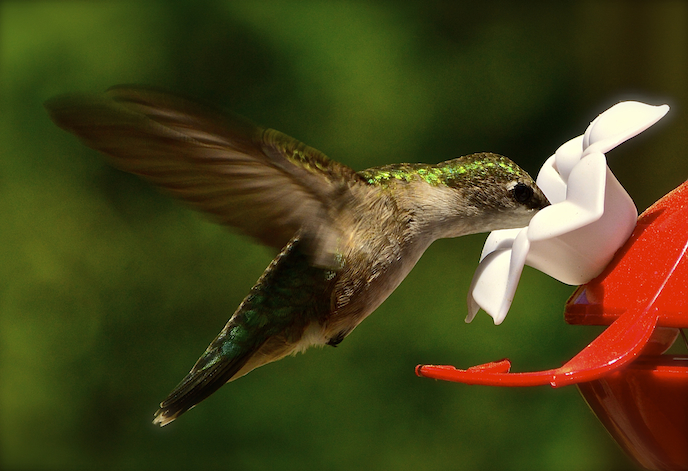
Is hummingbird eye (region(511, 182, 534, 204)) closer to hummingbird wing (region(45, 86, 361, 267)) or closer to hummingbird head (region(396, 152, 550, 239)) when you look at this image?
hummingbird head (region(396, 152, 550, 239))

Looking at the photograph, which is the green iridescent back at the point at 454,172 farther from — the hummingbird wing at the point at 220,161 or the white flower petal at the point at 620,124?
the white flower petal at the point at 620,124

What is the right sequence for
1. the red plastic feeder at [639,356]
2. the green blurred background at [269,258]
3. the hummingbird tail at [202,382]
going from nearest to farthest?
the red plastic feeder at [639,356]
the hummingbird tail at [202,382]
the green blurred background at [269,258]

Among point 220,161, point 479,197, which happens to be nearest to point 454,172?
point 479,197

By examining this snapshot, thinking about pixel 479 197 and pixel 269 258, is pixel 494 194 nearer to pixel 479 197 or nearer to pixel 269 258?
pixel 479 197

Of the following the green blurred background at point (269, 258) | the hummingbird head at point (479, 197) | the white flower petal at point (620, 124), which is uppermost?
the white flower petal at point (620, 124)

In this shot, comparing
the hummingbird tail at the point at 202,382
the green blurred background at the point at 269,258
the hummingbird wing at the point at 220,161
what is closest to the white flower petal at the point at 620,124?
the hummingbird wing at the point at 220,161

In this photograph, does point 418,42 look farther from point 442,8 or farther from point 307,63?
point 307,63

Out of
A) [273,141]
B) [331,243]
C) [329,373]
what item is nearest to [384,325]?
[329,373]
